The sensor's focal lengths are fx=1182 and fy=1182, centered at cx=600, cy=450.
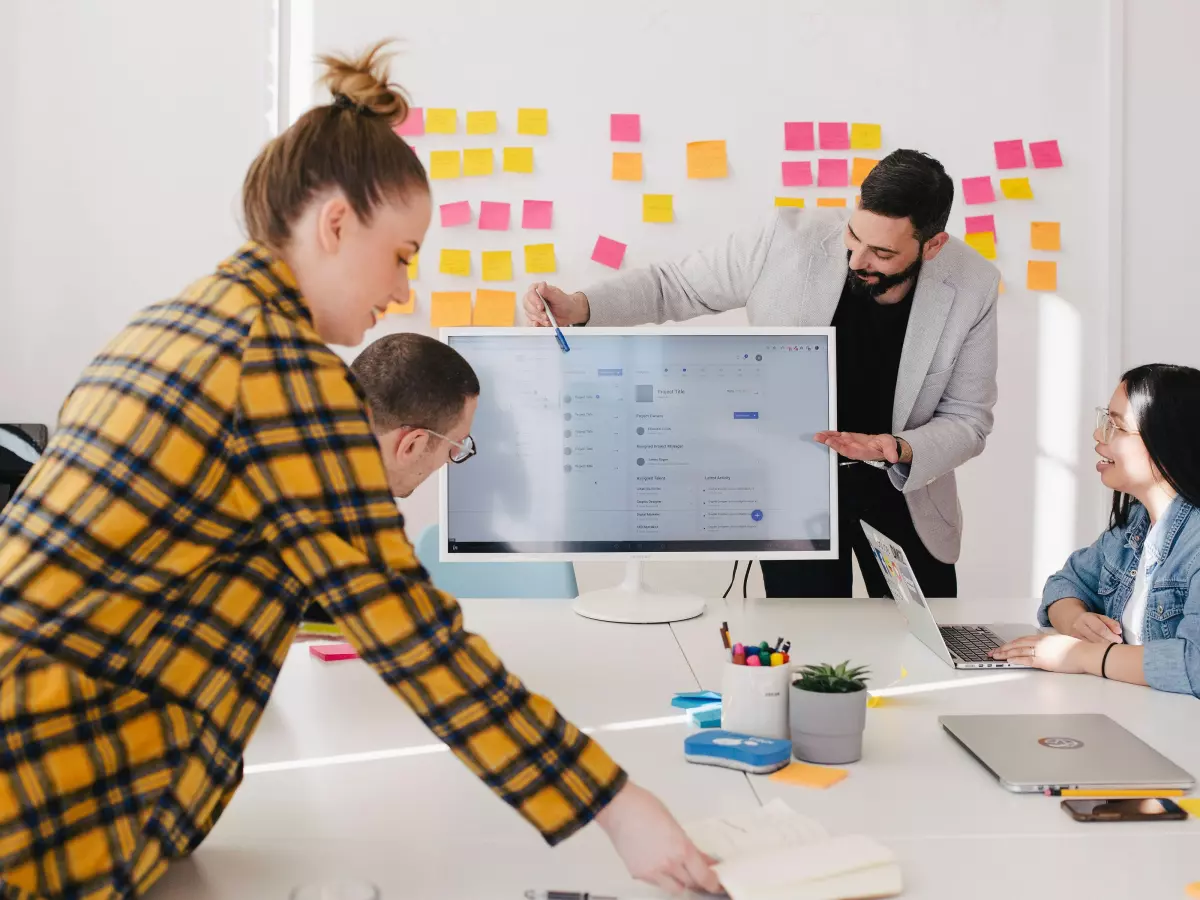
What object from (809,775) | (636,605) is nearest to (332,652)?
(636,605)

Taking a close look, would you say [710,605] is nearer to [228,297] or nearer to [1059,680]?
[1059,680]

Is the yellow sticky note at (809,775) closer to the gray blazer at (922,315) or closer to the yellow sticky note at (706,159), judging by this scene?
the gray blazer at (922,315)

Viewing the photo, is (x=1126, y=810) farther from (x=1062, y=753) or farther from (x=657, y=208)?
(x=657, y=208)

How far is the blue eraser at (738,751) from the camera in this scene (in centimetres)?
126

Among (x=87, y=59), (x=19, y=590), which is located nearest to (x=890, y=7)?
(x=87, y=59)

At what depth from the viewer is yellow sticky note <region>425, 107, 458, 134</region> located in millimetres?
3248

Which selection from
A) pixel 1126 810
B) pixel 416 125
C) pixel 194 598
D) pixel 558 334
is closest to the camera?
pixel 194 598

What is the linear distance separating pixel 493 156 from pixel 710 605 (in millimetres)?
1636

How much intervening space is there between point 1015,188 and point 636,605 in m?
1.95

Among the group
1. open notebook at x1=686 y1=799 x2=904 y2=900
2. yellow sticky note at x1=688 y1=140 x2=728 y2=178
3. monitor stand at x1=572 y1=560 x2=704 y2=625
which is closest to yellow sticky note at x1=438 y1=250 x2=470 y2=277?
yellow sticky note at x1=688 y1=140 x2=728 y2=178

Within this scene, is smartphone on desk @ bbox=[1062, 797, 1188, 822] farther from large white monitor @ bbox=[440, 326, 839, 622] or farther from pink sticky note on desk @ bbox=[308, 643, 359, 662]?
pink sticky note on desk @ bbox=[308, 643, 359, 662]

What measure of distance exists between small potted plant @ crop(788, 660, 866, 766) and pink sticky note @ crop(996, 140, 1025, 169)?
2.42 metres

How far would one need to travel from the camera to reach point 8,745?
83cm

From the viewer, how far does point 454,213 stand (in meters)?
3.26
